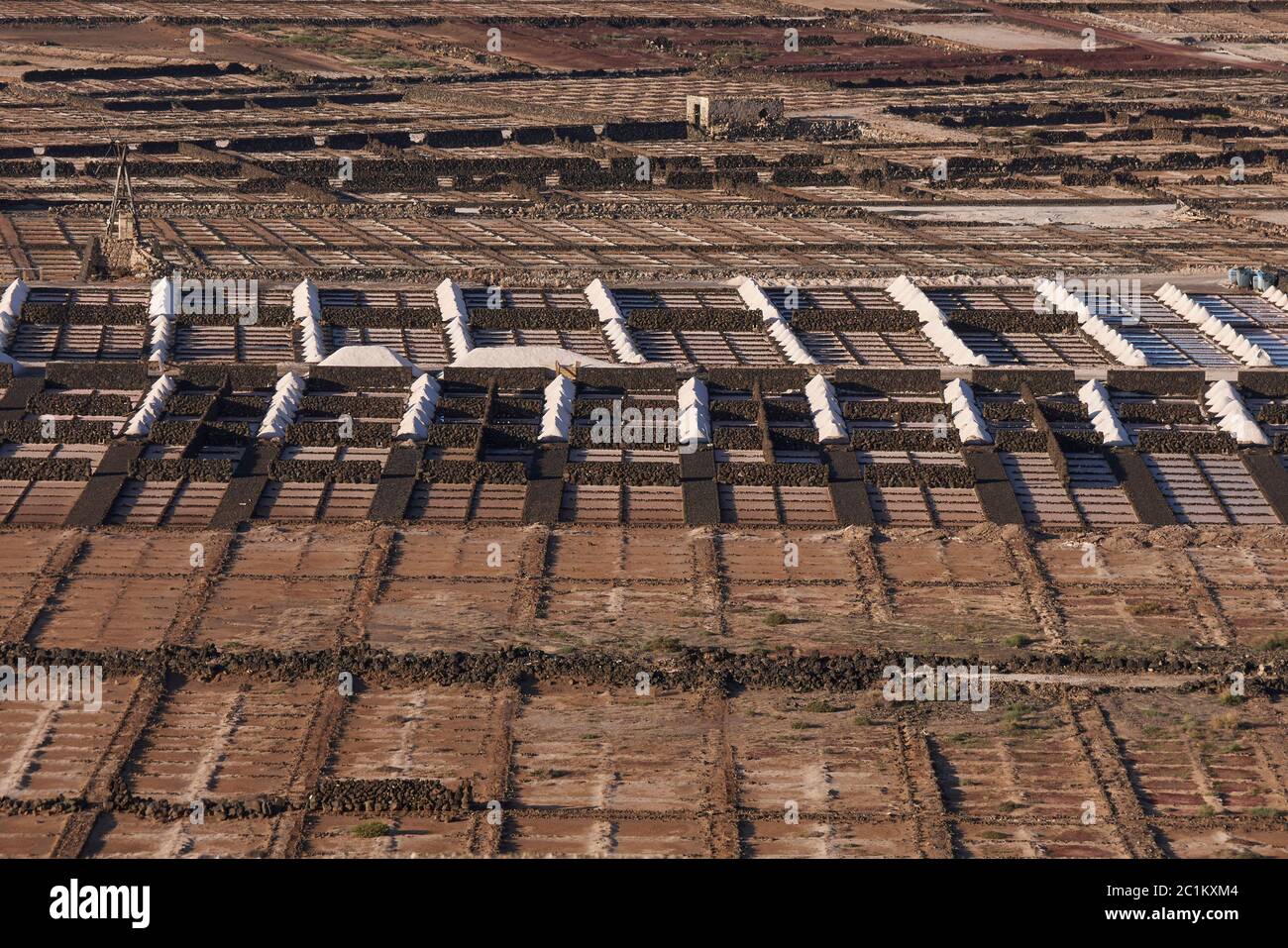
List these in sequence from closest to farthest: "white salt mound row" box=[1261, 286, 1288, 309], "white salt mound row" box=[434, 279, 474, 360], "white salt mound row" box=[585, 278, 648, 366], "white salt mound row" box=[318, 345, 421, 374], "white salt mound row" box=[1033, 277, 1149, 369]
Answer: "white salt mound row" box=[318, 345, 421, 374] → "white salt mound row" box=[585, 278, 648, 366] → "white salt mound row" box=[434, 279, 474, 360] → "white salt mound row" box=[1033, 277, 1149, 369] → "white salt mound row" box=[1261, 286, 1288, 309]

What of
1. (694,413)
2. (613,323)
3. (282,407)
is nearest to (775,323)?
(613,323)

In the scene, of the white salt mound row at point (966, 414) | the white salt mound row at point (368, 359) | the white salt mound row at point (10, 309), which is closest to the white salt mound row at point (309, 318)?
the white salt mound row at point (368, 359)

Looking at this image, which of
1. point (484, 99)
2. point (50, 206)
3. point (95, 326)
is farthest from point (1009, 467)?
point (484, 99)

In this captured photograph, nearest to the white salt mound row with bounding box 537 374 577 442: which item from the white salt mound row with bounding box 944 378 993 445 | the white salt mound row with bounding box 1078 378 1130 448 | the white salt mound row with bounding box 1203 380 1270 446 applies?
the white salt mound row with bounding box 944 378 993 445

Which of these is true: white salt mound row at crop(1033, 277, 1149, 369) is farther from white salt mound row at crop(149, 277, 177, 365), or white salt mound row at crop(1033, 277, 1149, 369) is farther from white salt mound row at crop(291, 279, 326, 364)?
white salt mound row at crop(149, 277, 177, 365)

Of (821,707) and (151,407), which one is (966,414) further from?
(151,407)

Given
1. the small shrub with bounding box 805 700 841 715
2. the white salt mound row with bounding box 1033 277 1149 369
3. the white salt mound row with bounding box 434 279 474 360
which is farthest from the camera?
the white salt mound row with bounding box 1033 277 1149 369
